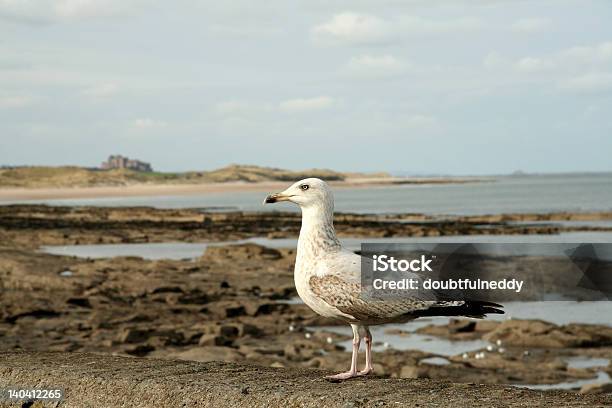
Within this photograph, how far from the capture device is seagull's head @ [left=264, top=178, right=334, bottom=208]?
15.5ft

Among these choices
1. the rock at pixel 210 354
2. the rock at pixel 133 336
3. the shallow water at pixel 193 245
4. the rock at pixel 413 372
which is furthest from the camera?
the shallow water at pixel 193 245

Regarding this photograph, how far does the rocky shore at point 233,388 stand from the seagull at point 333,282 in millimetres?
316

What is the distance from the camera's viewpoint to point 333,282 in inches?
178

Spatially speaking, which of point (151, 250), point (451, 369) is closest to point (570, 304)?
point (451, 369)

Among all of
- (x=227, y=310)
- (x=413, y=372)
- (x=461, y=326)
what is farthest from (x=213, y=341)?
(x=461, y=326)

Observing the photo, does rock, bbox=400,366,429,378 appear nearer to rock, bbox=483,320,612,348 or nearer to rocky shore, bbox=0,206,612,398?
rocky shore, bbox=0,206,612,398

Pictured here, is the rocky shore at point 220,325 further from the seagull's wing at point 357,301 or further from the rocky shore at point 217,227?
the rocky shore at point 217,227

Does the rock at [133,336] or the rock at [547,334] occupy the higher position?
the rock at [547,334]

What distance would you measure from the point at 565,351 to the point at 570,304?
598 centimetres

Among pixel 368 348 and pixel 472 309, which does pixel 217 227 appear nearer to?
pixel 368 348

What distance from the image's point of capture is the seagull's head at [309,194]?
4.71 meters

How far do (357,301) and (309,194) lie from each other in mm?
642

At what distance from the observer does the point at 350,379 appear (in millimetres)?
5059

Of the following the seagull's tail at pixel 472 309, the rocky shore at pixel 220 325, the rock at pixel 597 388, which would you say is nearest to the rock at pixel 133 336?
the rocky shore at pixel 220 325
